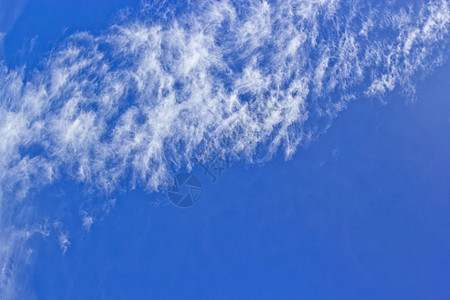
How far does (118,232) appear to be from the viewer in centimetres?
3300

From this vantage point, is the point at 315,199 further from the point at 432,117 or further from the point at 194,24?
the point at 194,24

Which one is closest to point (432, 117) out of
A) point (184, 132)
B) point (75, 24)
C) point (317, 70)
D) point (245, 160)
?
point (317, 70)

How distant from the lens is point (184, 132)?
33.8 metres

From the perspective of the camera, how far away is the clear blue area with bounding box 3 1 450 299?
3244cm

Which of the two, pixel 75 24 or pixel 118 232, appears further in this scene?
pixel 75 24

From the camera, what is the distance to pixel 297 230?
32906 mm

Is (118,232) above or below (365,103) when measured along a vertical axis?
below

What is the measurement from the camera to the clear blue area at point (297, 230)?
3244cm

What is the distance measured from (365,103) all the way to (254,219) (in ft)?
52.2

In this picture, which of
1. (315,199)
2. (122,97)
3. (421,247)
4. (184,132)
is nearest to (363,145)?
(315,199)

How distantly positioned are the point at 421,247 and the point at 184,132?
996 inches

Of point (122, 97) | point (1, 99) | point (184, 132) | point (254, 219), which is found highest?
point (1, 99)

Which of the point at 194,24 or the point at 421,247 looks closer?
the point at 421,247

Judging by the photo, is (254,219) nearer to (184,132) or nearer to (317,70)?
(184,132)
